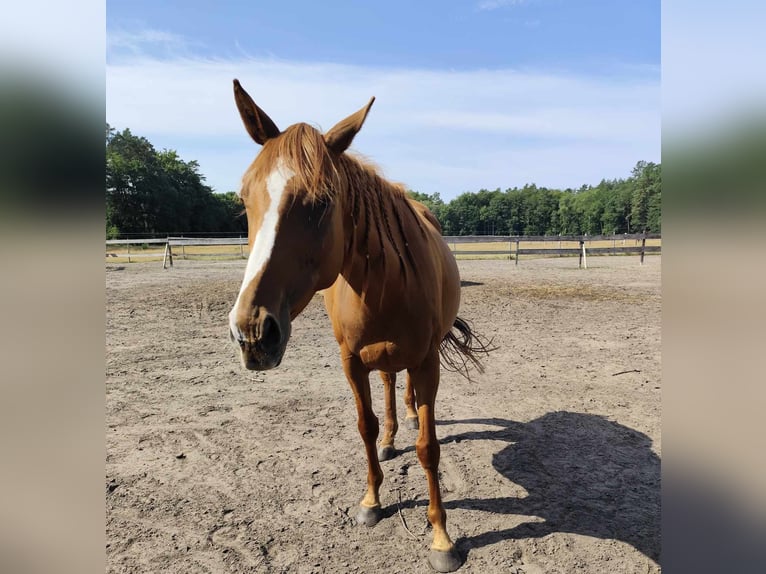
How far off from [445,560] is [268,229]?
203 centimetres

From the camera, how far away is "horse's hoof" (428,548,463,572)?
7.45 ft

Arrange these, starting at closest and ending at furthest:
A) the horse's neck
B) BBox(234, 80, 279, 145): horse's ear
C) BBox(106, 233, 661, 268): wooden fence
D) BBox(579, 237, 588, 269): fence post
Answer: BBox(234, 80, 279, 145): horse's ear < the horse's neck < BBox(579, 237, 588, 269): fence post < BBox(106, 233, 661, 268): wooden fence

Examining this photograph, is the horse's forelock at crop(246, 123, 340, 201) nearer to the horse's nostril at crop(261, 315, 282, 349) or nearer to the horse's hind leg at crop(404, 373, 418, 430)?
the horse's nostril at crop(261, 315, 282, 349)

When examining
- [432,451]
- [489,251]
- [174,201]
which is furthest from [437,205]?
[432,451]

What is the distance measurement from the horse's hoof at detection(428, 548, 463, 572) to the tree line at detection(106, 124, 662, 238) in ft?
6.63

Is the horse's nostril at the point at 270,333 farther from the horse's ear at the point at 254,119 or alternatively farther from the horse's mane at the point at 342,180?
the horse's ear at the point at 254,119

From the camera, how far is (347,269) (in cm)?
211

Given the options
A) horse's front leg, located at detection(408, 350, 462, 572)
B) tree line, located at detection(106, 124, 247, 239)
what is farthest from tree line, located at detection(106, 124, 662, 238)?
horse's front leg, located at detection(408, 350, 462, 572)

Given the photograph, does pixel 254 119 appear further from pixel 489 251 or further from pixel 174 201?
pixel 174 201

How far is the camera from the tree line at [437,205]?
4816 mm

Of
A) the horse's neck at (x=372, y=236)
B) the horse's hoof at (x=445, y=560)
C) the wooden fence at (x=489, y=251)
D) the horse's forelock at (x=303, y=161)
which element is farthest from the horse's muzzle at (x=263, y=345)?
the wooden fence at (x=489, y=251)
